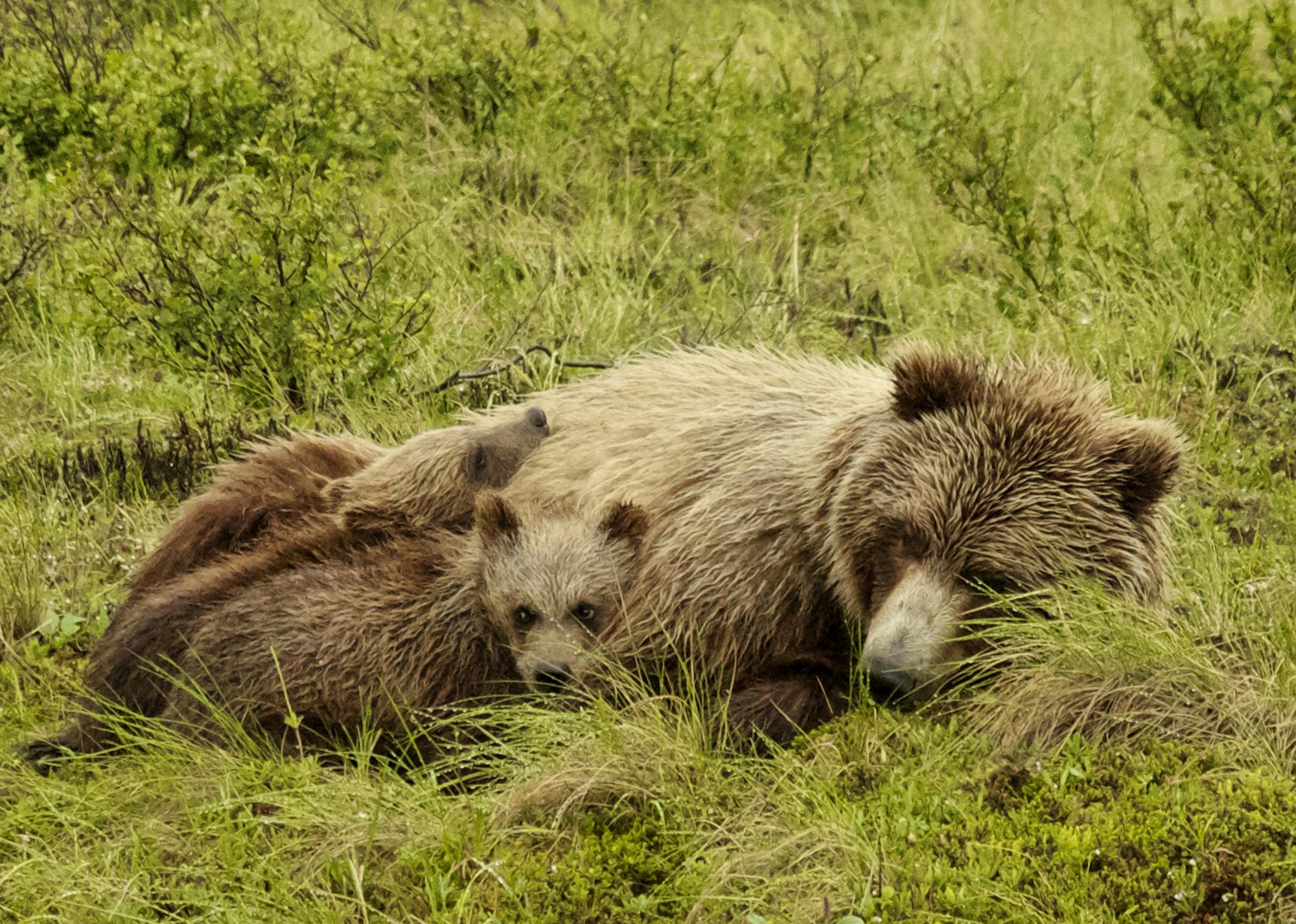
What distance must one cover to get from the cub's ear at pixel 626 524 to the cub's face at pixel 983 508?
0.83 meters

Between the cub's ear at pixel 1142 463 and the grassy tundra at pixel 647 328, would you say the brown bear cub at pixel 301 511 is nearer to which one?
the grassy tundra at pixel 647 328

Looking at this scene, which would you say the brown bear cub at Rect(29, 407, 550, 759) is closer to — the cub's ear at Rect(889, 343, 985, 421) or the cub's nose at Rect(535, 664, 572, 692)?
the cub's nose at Rect(535, 664, 572, 692)

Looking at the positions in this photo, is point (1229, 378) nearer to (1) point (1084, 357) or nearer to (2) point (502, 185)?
(1) point (1084, 357)

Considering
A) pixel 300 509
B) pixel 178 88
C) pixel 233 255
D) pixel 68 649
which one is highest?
pixel 178 88

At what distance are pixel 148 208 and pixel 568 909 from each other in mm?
4801

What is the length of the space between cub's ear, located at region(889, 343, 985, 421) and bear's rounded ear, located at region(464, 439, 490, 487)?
1729 millimetres

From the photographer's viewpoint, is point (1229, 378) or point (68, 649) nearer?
point (68, 649)

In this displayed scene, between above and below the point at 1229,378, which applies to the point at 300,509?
below

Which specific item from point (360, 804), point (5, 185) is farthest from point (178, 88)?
point (360, 804)

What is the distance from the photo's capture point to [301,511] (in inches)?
215

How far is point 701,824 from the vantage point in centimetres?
392

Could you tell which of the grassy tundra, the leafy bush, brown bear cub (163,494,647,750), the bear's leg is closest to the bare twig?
the grassy tundra

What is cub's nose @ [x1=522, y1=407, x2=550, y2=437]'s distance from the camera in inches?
211

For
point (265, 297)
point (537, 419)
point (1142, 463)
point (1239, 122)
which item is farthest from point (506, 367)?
point (1239, 122)
